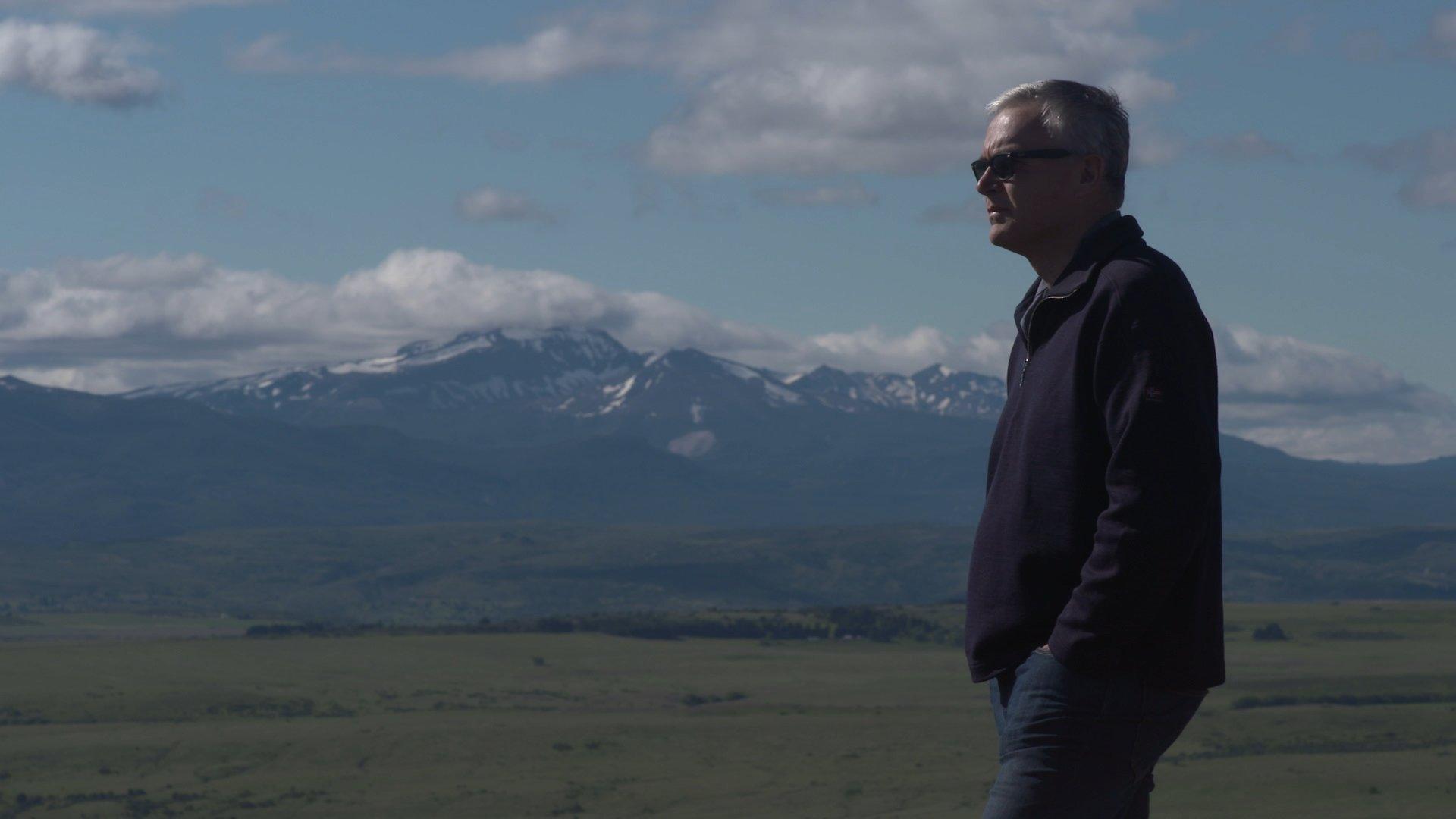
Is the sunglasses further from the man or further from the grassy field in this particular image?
the grassy field

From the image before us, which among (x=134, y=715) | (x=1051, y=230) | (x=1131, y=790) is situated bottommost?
(x=134, y=715)

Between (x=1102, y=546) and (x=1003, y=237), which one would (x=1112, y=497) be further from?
(x=1003, y=237)

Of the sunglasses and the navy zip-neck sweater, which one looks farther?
the sunglasses

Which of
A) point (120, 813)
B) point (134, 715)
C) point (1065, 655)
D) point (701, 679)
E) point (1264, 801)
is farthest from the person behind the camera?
point (701, 679)

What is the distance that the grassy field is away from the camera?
3538 inches

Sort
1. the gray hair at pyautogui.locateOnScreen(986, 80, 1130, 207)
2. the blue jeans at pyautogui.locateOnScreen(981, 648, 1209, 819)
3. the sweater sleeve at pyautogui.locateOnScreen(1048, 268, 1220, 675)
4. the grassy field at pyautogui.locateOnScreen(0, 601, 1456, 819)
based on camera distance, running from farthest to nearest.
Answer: the grassy field at pyautogui.locateOnScreen(0, 601, 1456, 819), the gray hair at pyautogui.locateOnScreen(986, 80, 1130, 207), the blue jeans at pyautogui.locateOnScreen(981, 648, 1209, 819), the sweater sleeve at pyautogui.locateOnScreen(1048, 268, 1220, 675)

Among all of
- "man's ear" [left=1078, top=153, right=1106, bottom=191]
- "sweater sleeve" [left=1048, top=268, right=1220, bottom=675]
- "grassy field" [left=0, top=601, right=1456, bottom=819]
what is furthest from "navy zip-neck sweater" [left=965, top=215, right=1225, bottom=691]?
"grassy field" [left=0, top=601, right=1456, bottom=819]

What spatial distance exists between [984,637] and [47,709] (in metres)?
153

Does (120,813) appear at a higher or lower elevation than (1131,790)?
lower

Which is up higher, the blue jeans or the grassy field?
the blue jeans

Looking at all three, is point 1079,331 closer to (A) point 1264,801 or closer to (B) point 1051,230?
(B) point 1051,230

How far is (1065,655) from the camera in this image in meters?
6.11

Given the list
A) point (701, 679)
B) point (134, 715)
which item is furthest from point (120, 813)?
point (701, 679)

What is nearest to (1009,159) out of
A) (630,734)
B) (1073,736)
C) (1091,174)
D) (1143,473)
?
(1091,174)
